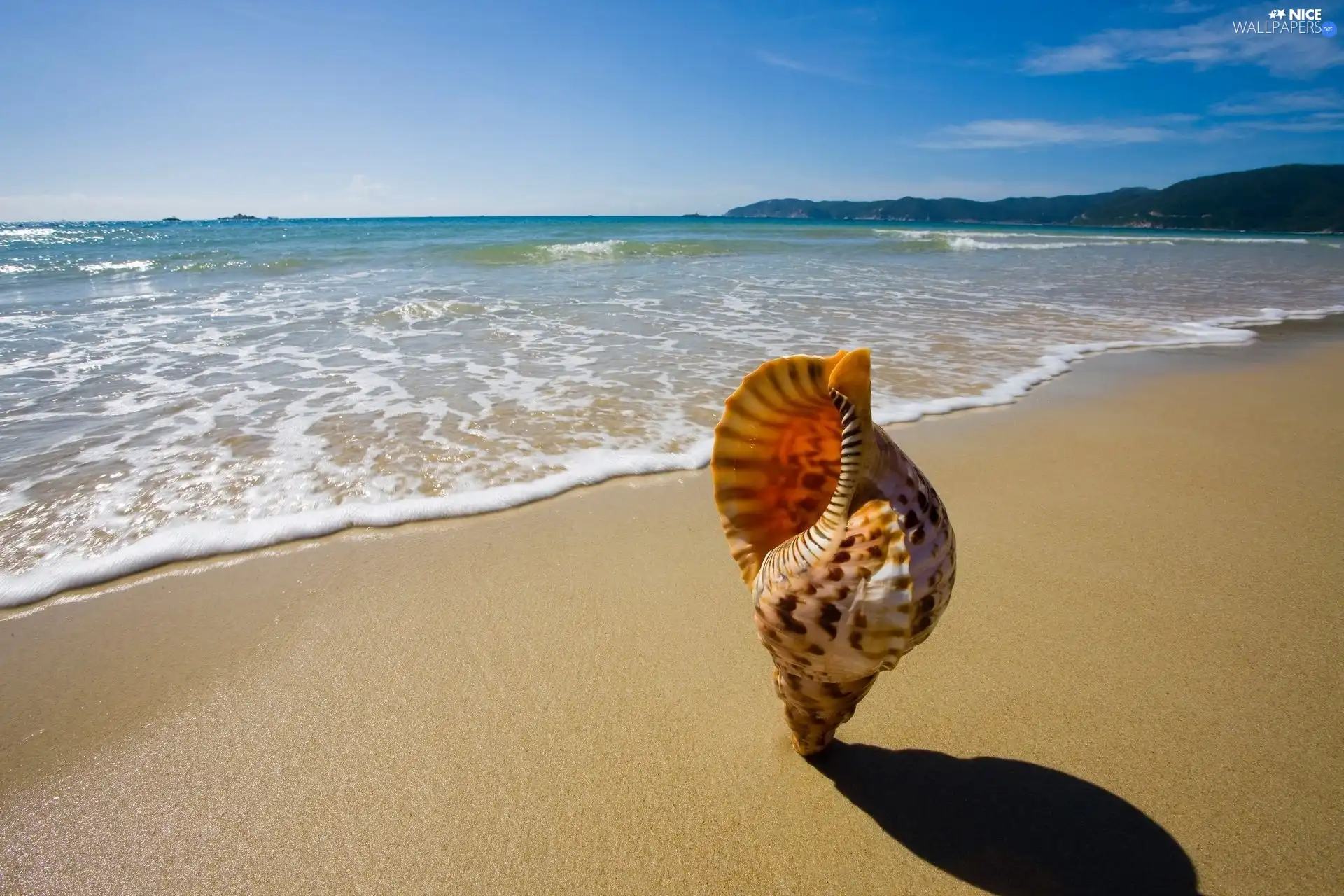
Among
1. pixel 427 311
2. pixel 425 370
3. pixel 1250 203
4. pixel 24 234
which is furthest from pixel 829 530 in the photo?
pixel 1250 203

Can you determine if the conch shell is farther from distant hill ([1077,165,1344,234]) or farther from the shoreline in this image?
distant hill ([1077,165,1344,234])

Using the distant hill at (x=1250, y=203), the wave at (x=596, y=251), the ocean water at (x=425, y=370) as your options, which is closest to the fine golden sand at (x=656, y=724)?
the ocean water at (x=425, y=370)

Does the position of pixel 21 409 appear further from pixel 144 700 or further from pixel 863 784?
pixel 863 784

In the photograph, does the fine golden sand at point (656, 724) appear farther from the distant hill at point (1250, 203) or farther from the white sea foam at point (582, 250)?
the distant hill at point (1250, 203)

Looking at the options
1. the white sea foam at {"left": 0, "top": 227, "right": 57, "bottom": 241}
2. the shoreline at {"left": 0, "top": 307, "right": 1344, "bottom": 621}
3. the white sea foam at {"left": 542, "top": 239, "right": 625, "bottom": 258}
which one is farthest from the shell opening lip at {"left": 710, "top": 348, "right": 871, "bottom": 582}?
the white sea foam at {"left": 0, "top": 227, "right": 57, "bottom": 241}

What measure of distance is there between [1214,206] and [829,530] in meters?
93.9

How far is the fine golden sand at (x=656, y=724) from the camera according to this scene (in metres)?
1.48

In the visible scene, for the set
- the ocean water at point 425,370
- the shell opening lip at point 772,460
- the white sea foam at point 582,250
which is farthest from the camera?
the white sea foam at point 582,250

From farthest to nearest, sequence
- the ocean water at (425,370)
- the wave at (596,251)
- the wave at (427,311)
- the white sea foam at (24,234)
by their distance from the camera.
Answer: the white sea foam at (24,234) → the wave at (596,251) → the wave at (427,311) → the ocean water at (425,370)

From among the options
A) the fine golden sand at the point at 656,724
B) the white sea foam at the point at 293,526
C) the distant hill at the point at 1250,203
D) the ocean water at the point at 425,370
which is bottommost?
the fine golden sand at the point at 656,724

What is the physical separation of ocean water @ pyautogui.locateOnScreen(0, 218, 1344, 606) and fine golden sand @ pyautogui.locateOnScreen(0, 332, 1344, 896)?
0.56m

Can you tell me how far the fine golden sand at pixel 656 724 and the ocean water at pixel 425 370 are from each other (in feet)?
1.84

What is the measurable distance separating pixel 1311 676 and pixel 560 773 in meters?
2.27

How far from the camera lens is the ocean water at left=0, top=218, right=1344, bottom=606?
10.8ft
